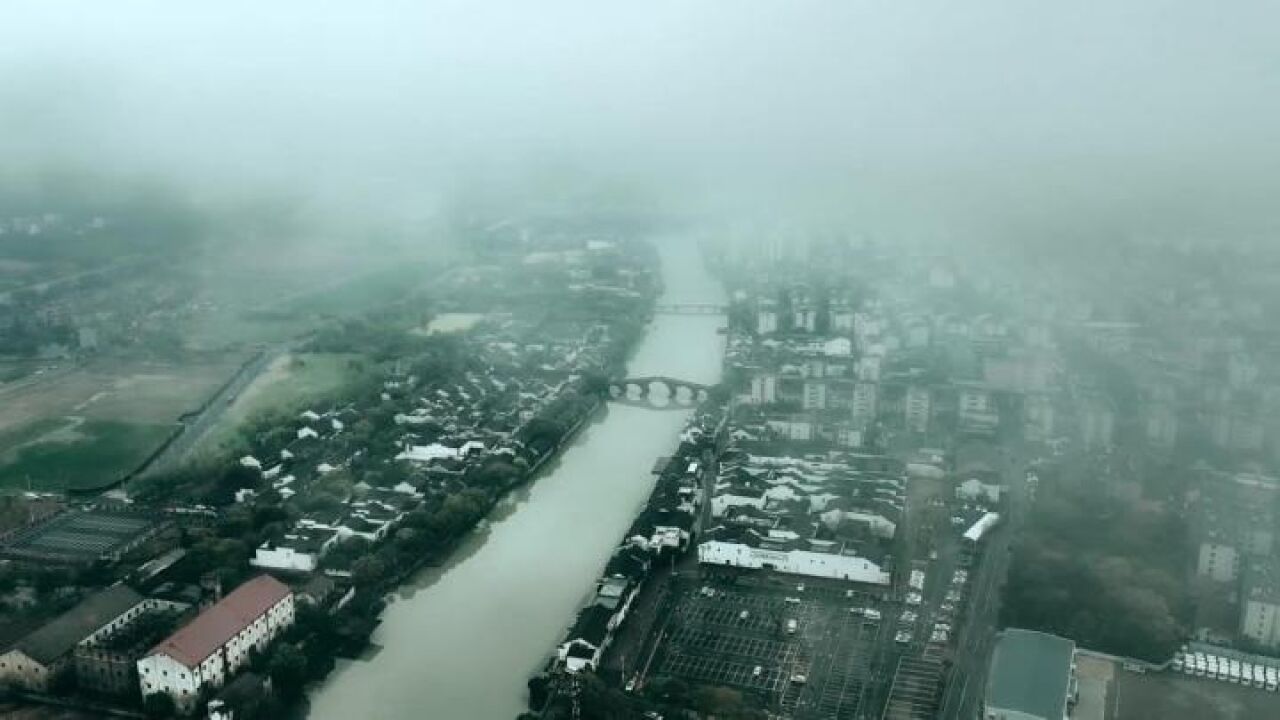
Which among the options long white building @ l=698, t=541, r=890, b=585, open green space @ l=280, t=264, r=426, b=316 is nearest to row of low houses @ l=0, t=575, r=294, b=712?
long white building @ l=698, t=541, r=890, b=585

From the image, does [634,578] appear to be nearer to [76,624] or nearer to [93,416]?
[76,624]

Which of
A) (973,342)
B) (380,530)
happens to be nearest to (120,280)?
(380,530)

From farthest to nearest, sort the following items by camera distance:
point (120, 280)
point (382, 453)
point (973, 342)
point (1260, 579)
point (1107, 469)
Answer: point (120, 280)
point (973, 342)
point (382, 453)
point (1107, 469)
point (1260, 579)

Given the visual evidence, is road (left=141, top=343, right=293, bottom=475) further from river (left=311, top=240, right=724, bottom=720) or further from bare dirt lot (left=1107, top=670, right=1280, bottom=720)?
bare dirt lot (left=1107, top=670, right=1280, bottom=720)

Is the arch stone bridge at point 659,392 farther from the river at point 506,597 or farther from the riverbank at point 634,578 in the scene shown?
the riverbank at point 634,578

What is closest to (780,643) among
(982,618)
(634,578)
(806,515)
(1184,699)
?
(634,578)

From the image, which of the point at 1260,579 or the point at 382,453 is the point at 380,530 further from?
the point at 1260,579
